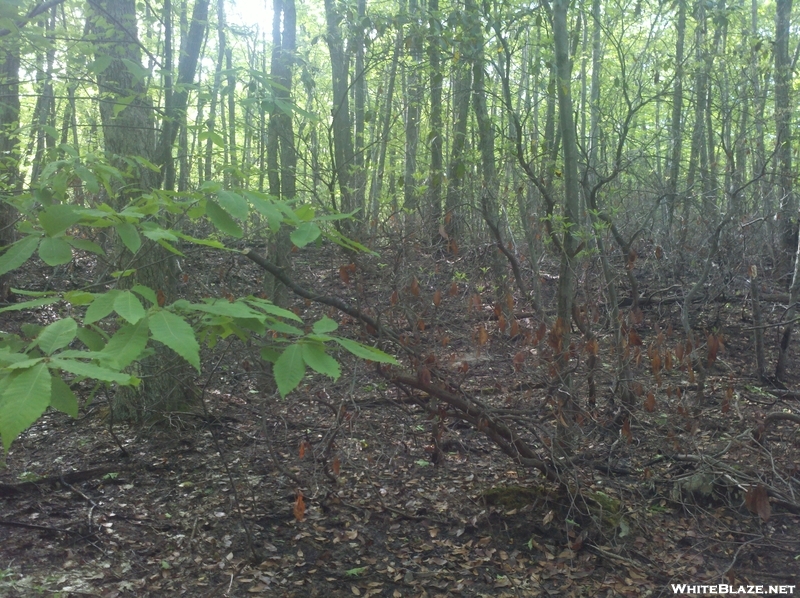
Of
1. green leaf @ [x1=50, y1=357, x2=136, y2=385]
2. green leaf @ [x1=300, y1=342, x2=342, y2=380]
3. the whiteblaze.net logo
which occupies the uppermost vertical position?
green leaf @ [x1=50, y1=357, x2=136, y2=385]

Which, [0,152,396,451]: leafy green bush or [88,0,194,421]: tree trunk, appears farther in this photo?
[88,0,194,421]: tree trunk

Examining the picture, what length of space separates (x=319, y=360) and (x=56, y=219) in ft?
3.14

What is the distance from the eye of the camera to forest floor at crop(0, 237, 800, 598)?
13.3 ft

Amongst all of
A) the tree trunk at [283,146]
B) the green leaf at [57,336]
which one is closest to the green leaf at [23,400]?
the green leaf at [57,336]

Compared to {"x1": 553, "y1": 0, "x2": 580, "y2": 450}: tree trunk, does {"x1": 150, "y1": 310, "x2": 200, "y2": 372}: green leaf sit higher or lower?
lower

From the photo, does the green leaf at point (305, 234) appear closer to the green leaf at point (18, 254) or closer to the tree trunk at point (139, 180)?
the green leaf at point (18, 254)

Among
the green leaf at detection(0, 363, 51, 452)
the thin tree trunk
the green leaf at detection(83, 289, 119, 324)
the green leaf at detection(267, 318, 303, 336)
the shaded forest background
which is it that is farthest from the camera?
the thin tree trunk

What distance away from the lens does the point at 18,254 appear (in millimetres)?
1888

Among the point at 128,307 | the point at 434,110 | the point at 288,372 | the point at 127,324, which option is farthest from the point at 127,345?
the point at 434,110

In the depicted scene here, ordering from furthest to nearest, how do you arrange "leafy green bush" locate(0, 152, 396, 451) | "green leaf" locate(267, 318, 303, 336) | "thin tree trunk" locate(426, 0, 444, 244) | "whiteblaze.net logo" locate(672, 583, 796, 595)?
"thin tree trunk" locate(426, 0, 444, 244) → "whiteblaze.net logo" locate(672, 583, 796, 595) → "green leaf" locate(267, 318, 303, 336) → "leafy green bush" locate(0, 152, 396, 451)

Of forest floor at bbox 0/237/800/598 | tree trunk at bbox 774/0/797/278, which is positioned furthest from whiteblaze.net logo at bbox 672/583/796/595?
tree trunk at bbox 774/0/797/278

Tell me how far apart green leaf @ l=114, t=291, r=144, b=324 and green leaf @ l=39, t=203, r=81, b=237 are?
426mm

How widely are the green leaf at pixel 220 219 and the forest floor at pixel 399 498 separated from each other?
1975 millimetres

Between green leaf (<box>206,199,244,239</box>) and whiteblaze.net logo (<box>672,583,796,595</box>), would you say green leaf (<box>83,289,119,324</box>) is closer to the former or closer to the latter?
green leaf (<box>206,199,244,239</box>)
